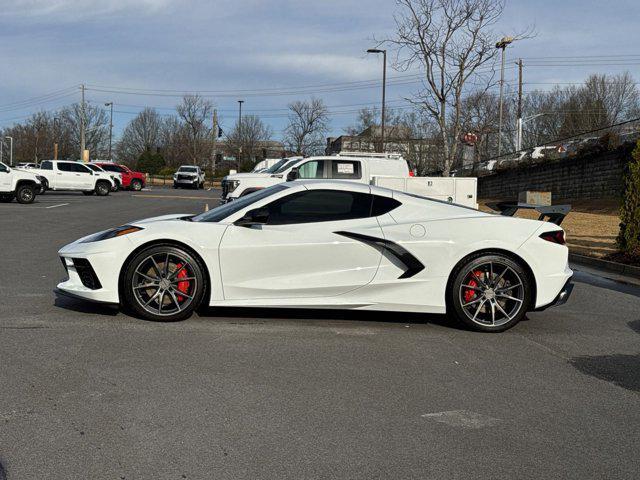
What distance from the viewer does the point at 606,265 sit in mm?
13438

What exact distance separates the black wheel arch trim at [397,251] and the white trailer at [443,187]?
27.4 ft

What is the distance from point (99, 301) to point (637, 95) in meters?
66.9

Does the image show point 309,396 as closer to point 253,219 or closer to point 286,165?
point 253,219

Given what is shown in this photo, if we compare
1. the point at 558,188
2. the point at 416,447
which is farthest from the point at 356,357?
the point at 558,188

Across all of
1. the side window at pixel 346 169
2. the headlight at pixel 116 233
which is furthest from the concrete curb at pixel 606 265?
the headlight at pixel 116 233

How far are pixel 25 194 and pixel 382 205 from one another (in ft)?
76.7

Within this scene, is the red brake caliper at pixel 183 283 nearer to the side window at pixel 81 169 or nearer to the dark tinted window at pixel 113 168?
the side window at pixel 81 169

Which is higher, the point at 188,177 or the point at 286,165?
the point at 188,177

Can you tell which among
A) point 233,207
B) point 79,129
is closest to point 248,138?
point 79,129

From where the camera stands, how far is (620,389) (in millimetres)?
5109

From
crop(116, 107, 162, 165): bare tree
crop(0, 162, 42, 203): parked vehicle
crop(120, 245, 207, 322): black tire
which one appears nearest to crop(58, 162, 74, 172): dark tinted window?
crop(0, 162, 42, 203): parked vehicle

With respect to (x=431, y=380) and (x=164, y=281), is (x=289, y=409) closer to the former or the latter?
(x=431, y=380)

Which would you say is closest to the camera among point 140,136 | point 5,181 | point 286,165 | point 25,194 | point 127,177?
point 286,165

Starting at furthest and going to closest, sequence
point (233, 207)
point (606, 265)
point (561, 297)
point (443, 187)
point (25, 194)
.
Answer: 1. point (25, 194)
2. point (443, 187)
3. point (606, 265)
4. point (233, 207)
5. point (561, 297)
